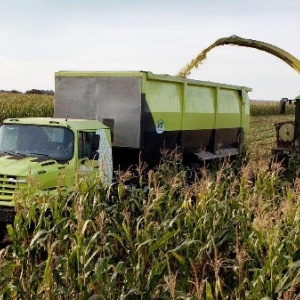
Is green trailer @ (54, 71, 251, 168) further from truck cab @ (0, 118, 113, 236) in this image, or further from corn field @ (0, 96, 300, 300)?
corn field @ (0, 96, 300, 300)

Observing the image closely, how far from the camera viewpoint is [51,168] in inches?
A: 295

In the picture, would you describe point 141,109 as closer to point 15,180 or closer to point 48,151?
point 48,151

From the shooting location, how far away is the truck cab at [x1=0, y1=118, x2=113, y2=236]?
728 centimetres

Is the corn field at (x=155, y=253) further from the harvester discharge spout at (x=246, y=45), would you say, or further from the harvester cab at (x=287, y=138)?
the harvester discharge spout at (x=246, y=45)

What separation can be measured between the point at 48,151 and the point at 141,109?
2347 mm

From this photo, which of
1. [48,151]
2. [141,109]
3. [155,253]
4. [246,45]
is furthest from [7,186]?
[246,45]

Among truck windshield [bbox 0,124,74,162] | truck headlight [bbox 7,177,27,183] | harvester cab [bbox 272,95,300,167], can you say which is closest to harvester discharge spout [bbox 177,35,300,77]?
harvester cab [bbox 272,95,300,167]

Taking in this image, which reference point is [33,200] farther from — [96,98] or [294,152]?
[294,152]

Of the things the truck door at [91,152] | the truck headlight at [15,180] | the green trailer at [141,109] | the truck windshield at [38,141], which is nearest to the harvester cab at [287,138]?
the green trailer at [141,109]

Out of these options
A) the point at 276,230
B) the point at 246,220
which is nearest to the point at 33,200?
the point at 246,220

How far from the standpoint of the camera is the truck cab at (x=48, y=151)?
7.28 meters

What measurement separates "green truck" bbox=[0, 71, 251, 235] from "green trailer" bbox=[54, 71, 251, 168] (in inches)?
0.7

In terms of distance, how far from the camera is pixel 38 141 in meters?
8.02

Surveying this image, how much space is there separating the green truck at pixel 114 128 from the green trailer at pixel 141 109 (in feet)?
0.06
